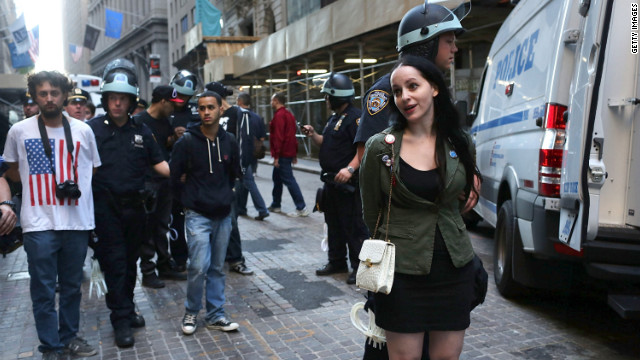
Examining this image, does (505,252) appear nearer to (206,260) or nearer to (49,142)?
(206,260)

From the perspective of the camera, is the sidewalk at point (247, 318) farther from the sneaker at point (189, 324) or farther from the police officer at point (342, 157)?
the police officer at point (342, 157)

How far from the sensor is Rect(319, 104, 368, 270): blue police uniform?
5.56 metres

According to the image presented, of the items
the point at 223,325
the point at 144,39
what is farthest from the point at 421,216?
the point at 144,39

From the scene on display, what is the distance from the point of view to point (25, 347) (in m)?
4.21

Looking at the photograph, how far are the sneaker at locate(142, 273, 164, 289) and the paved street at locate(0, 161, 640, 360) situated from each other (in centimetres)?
7

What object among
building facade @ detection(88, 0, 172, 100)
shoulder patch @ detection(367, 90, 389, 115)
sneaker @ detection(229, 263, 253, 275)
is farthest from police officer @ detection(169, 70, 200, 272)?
building facade @ detection(88, 0, 172, 100)

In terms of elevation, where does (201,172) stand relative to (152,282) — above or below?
above

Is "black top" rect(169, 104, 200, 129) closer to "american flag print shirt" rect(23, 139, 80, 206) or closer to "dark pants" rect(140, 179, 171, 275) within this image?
"dark pants" rect(140, 179, 171, 275)

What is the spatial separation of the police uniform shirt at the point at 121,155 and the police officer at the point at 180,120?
4.32 feet

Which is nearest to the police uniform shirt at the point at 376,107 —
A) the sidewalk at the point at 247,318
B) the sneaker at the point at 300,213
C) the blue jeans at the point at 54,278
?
the sidewalk at the point at 247,318

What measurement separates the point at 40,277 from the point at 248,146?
5.14m

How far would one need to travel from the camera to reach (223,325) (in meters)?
4.44

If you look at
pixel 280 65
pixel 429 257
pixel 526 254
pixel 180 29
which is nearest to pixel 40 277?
pixel 429 257

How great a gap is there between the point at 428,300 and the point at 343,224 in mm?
3415
